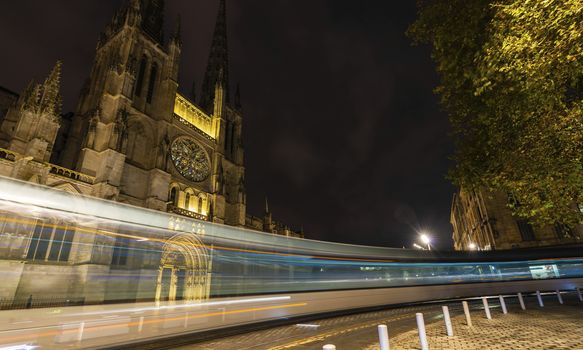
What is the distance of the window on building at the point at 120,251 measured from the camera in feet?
19.7

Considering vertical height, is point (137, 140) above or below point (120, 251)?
above

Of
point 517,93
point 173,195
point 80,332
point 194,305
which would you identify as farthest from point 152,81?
point 517,93

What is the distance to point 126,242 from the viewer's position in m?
6.73

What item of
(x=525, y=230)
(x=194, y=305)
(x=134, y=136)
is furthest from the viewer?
(x=525, y=230)

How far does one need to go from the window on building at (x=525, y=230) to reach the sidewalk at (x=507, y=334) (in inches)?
976

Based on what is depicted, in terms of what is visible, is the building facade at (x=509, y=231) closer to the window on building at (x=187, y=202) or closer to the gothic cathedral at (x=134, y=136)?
the gothic cathedral at (x=134, y=136)

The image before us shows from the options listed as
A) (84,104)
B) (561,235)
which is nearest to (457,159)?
(561,235)

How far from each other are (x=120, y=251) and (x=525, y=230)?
122 ft

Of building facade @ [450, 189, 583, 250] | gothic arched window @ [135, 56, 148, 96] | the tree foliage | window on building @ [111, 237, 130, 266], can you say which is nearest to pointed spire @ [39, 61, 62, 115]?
gothic arched window @ [135, 56, 148, 96]

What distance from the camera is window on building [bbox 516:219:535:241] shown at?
2896cm

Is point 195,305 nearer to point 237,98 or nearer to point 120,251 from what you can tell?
point 120,251

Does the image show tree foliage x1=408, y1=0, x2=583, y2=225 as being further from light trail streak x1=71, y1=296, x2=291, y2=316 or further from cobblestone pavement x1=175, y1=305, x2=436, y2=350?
light trail streak x1=71, y1=296, x2=291, y2=316

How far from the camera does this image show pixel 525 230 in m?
29.5

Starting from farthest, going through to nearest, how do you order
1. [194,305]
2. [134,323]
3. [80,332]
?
1. [194,305]
2. [134,323]
3. [80,332]
